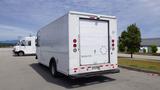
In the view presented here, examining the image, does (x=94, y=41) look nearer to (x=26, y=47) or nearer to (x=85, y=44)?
(x=85, y=44)

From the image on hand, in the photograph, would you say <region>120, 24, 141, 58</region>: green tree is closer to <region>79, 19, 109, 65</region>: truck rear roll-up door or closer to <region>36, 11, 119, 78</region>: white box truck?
<region>36, 11, 119, 78</region>: white box truck

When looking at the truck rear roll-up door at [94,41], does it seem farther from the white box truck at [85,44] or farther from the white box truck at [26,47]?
the white box truck at [26,47]

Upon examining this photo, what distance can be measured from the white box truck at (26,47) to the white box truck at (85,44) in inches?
742

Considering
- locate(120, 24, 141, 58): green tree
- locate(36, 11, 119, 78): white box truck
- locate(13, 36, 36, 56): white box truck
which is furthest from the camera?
locate(120, 24, 141, 58): green tree

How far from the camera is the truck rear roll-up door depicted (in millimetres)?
7840

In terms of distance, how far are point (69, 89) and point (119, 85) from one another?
2.12 meters

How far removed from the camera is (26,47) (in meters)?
27.3

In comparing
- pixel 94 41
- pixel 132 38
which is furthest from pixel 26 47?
pixel 94 41

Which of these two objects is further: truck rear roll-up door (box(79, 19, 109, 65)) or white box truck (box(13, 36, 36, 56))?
white box truck (box(13, 36, 36, 56))

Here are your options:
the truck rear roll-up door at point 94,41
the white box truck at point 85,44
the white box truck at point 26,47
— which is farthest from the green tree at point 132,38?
the truck rear roll-up door at point 94,41

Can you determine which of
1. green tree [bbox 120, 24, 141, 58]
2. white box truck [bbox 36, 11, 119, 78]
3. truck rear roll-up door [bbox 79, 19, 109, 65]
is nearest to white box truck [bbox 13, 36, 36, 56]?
green tree [bbox 120, 24, 141, 58]

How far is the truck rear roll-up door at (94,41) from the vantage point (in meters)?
7.84

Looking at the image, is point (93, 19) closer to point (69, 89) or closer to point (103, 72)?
point (103, 72)

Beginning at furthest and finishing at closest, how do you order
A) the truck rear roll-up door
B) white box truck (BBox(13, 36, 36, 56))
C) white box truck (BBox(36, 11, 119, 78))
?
white box truck (BBox(13, 36, 36, 56)), the truck rear roll-up door, white box truck (BBox(36, 11, 119, 78))
